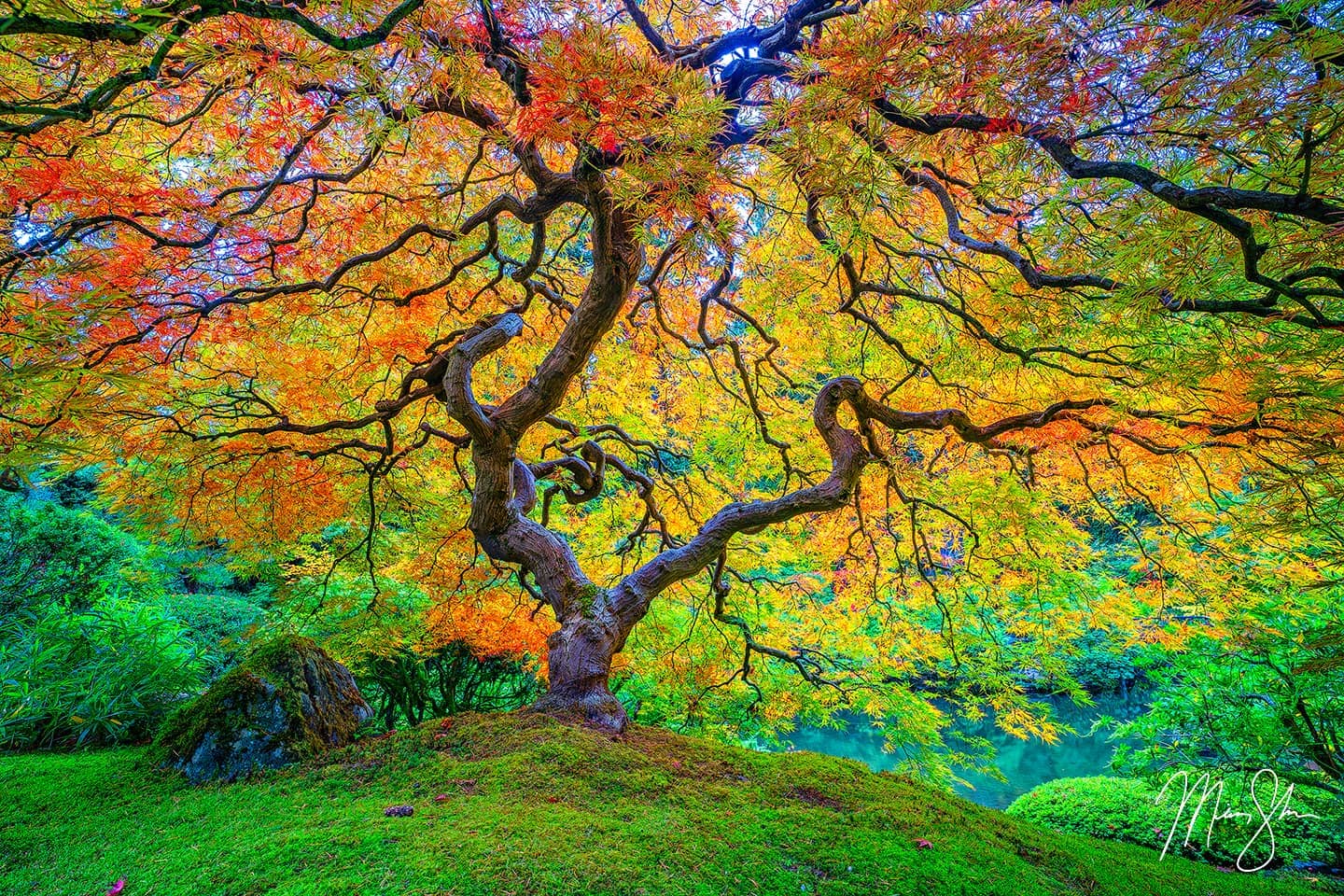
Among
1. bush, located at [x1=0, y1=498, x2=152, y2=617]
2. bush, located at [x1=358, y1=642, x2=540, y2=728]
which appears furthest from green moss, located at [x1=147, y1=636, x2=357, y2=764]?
bush, located at [x1=0, y1=498, x2=152, y2=617]

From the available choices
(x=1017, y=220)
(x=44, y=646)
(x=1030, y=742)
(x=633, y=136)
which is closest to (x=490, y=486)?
(x=633, y=136)

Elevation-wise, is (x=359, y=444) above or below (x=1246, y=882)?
above

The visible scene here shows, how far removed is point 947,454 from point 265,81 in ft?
13.4

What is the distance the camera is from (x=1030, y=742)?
10930 millimetres

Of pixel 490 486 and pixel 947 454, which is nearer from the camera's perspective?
pixel 490 486

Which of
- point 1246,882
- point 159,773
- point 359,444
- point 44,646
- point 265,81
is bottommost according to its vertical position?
point 1246,882

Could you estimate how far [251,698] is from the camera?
2.40 metres

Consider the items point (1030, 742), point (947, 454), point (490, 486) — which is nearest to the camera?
point (490, 486)

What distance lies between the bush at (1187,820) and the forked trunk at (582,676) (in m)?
3.38

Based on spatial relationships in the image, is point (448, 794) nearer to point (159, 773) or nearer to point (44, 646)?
point (159, 773)

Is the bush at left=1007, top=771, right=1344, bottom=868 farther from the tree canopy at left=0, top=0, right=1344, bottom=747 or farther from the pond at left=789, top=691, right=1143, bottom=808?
the pond at left=789, top=691, right=1143, bottom=808

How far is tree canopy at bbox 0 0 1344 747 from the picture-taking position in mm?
1433

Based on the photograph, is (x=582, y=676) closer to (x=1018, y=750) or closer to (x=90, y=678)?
(x=90, y=678)
